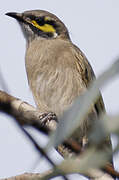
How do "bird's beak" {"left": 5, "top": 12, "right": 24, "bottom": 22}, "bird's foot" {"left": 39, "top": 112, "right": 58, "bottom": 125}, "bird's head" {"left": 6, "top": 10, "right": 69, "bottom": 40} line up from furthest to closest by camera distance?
"bird's head" {"left": 6, "top": 10, "right": 69, "bottom": 40}
"bird's beak" {"left": 5, "top": 12, "right": 24, "bottom": 22}
"bird's foot" {"left": 39, "top": 112, "right": 58, "bottom": 125}

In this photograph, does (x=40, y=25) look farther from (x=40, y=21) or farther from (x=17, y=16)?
(x=17, y=16)

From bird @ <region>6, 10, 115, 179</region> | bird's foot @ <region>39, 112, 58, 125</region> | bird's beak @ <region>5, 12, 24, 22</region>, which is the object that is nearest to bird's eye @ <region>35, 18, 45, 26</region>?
bird @ <region>6, 10, 115, 179</region>

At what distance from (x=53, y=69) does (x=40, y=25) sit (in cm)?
110

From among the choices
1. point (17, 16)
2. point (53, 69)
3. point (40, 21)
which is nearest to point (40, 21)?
point (40, 21)

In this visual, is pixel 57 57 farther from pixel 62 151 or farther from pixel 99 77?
pixel 99 77

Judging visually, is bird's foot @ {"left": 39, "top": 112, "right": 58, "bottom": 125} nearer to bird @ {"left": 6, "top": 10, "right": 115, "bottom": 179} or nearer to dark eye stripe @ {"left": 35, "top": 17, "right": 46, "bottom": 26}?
bird @ {"left": 6, "top": 10, "right": 115, "bottom": 179}

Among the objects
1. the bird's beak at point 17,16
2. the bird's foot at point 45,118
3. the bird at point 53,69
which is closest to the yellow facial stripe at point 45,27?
the bird at point 53,69

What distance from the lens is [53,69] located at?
4996 mm

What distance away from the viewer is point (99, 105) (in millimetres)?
5340

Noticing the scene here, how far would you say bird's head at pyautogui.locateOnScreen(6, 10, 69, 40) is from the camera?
5570mm

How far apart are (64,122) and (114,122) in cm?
12

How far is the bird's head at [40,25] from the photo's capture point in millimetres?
5570

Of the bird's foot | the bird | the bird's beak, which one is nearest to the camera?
the bird's foot

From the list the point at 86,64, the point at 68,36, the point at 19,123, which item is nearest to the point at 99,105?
the point at 86,64
